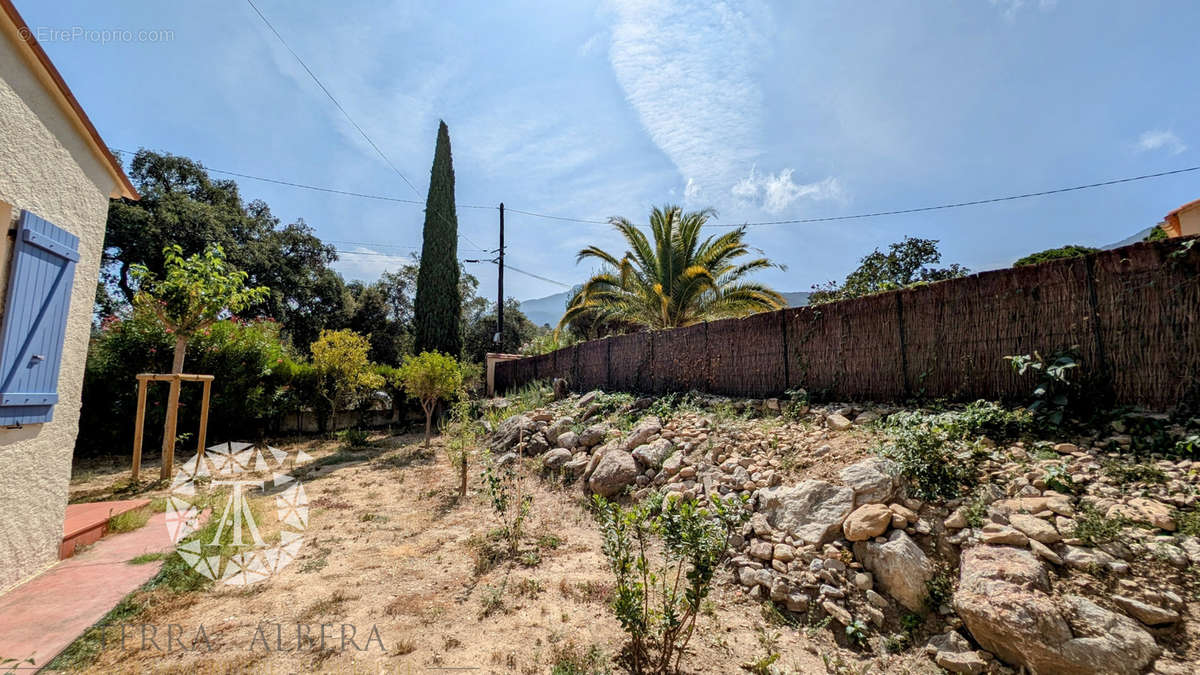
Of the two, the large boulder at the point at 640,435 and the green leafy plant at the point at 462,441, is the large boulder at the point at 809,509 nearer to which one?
the large boulder at the point at 640,435

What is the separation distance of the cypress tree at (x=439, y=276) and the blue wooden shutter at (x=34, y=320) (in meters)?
11.3

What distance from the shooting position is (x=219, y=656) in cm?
230

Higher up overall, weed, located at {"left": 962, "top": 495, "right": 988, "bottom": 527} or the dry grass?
weed, located at {"left": 962, "top": 495, "right": 988, "bottom": 527}

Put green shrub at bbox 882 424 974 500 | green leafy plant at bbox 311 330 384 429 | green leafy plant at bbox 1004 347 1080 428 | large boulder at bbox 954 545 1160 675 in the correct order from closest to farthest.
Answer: large boulder at bbox 954 545 1160 675, green shrub at bbox 882 424 974 500, green leafy plant at bbox 1004 347 1080 428, green leafy plant at bbox 311 330 384 429

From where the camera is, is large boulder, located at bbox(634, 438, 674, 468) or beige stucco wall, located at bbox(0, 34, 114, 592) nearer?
beige stucco wall, located at bbox(0, 34, 114, 592)

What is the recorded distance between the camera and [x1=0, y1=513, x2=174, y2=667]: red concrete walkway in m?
2.24

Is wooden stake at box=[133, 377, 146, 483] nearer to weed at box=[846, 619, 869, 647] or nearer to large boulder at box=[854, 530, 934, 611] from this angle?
weed at box=[846, 619, 869, 647]

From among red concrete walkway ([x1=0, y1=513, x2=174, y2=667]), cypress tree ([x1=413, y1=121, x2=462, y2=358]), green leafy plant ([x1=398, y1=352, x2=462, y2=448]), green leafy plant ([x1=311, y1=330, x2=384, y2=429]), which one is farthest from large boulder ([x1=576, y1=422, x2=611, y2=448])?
cypress tree ([x1=413, y1=121, x2=462, y2=358])

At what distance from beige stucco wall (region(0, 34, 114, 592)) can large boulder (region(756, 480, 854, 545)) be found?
5.07 metres

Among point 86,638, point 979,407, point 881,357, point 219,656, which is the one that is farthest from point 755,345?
point 86,638

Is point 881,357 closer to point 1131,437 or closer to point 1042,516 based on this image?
point 1131,437

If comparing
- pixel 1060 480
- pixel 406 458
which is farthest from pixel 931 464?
pixel 406 458

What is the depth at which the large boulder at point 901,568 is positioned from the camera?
2611 mm

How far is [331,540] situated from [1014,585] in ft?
16.6
